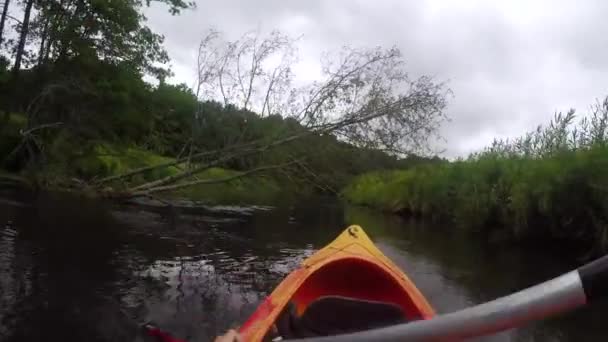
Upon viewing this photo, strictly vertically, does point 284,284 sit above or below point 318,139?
below

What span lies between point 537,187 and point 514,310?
439 inches

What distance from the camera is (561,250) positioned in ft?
41.1

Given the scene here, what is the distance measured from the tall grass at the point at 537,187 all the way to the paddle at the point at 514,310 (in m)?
9.49

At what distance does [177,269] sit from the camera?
28.3 ft

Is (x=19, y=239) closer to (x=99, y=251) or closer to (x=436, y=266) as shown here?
(x=99, y=251)

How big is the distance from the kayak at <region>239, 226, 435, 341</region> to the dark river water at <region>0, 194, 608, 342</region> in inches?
46.2

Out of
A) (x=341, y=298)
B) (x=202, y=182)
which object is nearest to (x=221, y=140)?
(x=202, y=182)

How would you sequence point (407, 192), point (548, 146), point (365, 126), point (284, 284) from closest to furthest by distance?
point (284, 284)
point (365, 126)
point (548, 146)
point (407, 192)

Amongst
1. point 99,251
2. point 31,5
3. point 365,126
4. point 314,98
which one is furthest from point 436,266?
point 31,5

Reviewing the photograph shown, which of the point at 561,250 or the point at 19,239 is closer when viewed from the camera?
the point at 19,239

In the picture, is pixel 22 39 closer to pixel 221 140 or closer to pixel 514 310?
pixel 221 140

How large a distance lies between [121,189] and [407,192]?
1433 centimetres

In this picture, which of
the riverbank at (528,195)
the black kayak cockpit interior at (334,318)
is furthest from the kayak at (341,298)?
the riverbank at (528,195)

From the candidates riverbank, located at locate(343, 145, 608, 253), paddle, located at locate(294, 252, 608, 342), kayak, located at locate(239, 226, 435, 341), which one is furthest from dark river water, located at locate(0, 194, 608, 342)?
paddle, located at locate(294, 252, 608, 342)
